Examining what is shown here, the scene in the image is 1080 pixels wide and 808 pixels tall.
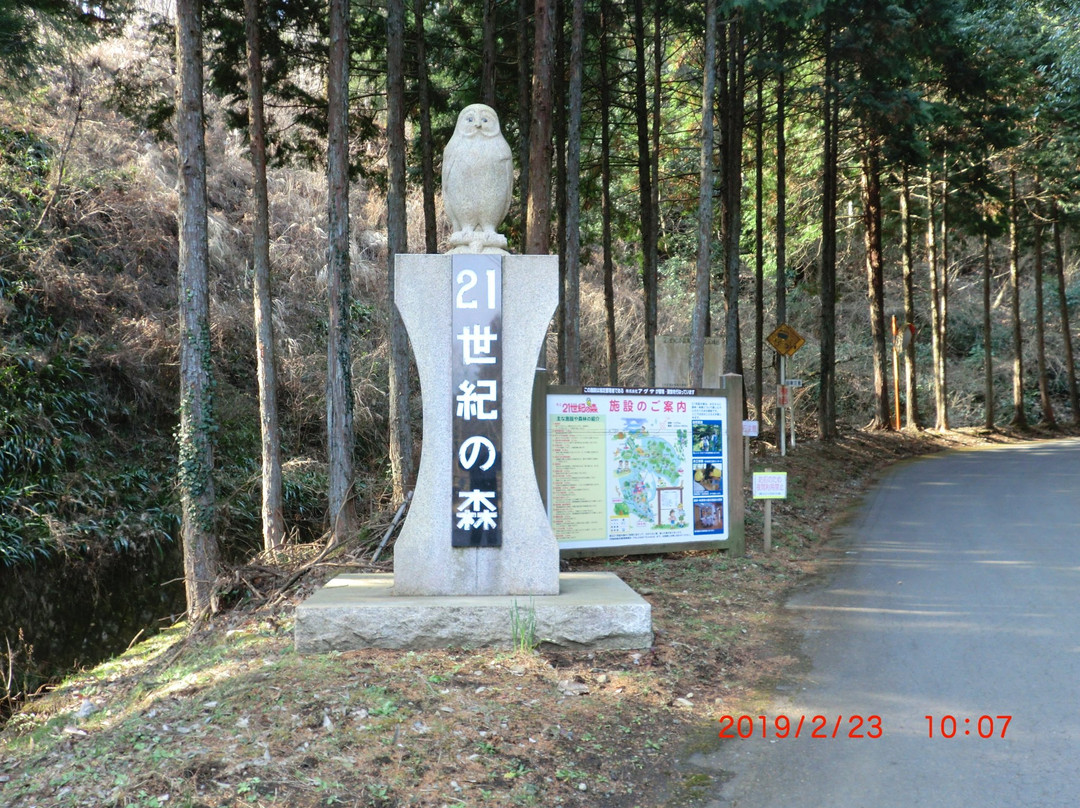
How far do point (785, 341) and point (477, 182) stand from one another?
47.2 feet

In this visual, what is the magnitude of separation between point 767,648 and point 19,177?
60.1 ft

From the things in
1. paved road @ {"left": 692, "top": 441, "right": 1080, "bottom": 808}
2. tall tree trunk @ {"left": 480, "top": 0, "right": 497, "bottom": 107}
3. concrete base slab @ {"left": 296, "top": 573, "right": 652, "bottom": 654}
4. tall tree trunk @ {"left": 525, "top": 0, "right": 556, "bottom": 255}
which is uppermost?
tall tree trunk @ {"left": 480, "top": 0, "right": 497, "bottom": 107}

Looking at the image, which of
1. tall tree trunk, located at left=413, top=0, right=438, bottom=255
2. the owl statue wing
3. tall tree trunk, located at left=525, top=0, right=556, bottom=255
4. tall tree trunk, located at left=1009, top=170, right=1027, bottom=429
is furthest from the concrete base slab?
tall tree trunk, located at left=1009, top=170, right=1027, bottom=429

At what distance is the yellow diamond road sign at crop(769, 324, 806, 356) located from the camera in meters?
20.8

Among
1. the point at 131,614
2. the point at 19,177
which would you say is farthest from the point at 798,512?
the point at 19,177

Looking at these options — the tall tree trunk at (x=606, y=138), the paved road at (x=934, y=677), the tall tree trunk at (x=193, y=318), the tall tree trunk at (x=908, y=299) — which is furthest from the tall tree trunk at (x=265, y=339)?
the tall tree trunk at (x=908, y=299)

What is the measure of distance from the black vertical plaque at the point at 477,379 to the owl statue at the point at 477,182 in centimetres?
28

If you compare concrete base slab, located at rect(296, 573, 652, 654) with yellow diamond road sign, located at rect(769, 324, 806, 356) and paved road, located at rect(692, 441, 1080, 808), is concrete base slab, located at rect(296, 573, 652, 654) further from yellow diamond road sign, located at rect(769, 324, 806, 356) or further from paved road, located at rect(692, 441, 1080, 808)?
yellow diamond road sign, located at rect(769, 324, 806, 356)

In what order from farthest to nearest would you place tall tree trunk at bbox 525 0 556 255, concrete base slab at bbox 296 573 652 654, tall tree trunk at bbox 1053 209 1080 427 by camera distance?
1. tall tree trunk at bbox 1053 209 1080 427
2. tall tree trunk at bbox 525 0 556 255
3. concrete base slab at bbox 296 573 652 654

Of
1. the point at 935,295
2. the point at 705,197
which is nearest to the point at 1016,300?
the point at 935,295

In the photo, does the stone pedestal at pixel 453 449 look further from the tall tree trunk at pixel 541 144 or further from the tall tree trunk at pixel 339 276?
the tall tree trunk at pixel 541 144

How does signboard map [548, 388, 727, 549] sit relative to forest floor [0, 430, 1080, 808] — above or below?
above

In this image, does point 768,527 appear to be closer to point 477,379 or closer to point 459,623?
point 477,379

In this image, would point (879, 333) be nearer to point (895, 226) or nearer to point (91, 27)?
point (895, 226)
